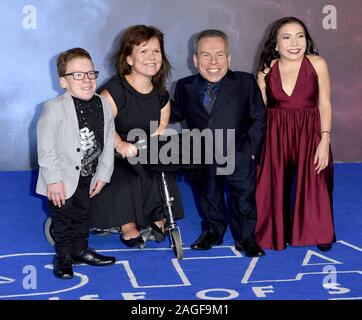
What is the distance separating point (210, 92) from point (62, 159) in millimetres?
829

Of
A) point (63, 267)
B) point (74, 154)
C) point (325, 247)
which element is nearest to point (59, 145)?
point (74, 154)

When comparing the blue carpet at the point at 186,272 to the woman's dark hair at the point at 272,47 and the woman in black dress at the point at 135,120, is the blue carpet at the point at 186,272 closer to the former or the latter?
the woman in black dress at the point at 135,120

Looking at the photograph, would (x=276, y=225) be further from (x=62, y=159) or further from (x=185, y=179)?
(x=185, y=179)

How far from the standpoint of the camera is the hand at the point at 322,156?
3.61 metres

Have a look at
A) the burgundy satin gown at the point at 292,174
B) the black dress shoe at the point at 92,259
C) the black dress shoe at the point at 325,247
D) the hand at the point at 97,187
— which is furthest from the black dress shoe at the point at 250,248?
the hand at the point at 97,187

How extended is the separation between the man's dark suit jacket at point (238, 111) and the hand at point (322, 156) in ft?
0.99

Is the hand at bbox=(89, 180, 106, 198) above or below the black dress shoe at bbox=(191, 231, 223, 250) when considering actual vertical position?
above

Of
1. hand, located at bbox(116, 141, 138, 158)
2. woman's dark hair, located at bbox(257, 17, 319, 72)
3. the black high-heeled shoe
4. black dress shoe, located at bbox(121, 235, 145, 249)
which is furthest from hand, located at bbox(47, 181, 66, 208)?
woman's dark hair, located at bbox(257, 17, 319, 72)

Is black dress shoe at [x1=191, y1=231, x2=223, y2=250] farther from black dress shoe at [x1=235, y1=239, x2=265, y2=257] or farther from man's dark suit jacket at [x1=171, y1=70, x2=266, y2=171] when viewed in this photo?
man's dark suit jacket at [x1=171, y1=70, x2=266, y2=171]

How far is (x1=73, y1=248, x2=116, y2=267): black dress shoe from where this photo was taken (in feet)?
11.1

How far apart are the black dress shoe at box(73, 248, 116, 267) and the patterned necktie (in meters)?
0.89

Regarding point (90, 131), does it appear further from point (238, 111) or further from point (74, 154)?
point (238, 111)

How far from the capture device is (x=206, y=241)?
371 centimetres

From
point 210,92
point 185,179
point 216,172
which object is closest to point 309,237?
point 216,172
